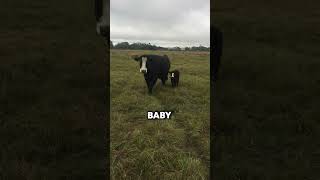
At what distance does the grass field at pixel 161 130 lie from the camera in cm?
415

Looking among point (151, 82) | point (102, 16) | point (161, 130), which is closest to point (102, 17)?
point (102, 16)

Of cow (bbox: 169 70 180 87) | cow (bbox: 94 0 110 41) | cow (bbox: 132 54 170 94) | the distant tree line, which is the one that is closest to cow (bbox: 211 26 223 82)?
the distant tree line

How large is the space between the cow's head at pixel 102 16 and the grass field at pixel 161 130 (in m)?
0.28

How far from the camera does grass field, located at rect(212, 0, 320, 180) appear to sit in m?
4.84

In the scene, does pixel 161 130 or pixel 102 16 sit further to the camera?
pixel 161 130

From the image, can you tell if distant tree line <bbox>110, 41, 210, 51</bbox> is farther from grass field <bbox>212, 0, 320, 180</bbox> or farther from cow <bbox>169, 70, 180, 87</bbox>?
grass field <bbox>212, 0, 320, 180</bbox>

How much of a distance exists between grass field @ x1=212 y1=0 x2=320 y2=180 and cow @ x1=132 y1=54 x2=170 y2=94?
754 mm

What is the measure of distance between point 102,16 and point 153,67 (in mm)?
784

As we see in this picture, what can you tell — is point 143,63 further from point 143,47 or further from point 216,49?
point 216,49

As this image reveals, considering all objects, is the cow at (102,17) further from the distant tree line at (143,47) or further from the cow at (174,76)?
the cow at (174,76)

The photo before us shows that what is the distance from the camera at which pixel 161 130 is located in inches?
165

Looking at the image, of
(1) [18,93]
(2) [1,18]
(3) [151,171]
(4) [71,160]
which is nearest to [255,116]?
(3) [151,171]


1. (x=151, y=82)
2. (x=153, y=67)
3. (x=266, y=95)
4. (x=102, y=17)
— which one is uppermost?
(x=102, y=17)

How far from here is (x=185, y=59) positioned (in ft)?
13.6
